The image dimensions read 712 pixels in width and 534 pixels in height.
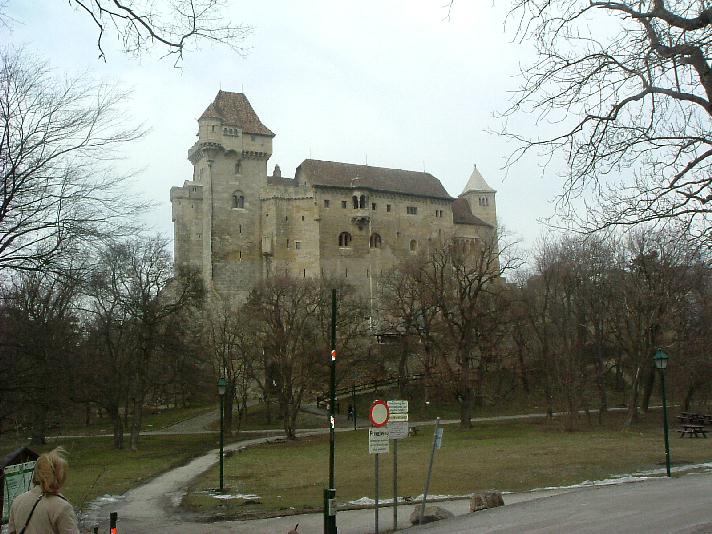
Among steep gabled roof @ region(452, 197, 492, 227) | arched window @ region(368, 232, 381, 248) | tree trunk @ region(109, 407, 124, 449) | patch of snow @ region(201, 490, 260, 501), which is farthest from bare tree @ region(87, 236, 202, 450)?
steep gabled roof @ region(452, 197, 492, 227)

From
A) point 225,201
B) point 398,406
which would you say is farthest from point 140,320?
point 225,201

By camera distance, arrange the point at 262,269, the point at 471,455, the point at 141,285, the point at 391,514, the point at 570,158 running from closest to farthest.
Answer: the point at 570,158 → the point at 391,514 → the point at 471,455 → the point at 141,285 → the point at 262,269

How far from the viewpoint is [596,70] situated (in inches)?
352

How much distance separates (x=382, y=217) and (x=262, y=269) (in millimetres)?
16205

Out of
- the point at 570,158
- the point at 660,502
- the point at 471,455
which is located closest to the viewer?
the point at 570,158

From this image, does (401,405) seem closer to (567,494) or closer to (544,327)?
(567,494)

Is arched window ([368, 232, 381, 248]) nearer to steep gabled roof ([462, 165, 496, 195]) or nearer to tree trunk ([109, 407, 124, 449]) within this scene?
steep gabled roof ([462, 165, 496, 195])

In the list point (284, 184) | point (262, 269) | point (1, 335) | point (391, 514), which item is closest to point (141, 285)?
point (1, 335)

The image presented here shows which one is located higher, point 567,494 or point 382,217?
point 382,217

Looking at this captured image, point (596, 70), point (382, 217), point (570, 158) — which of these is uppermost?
point (382, 217)

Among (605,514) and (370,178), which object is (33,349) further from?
(370,178)

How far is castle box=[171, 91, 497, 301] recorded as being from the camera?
79.4 meters

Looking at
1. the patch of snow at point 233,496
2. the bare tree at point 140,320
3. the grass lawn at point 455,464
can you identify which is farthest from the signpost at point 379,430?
the bare tree at point 140,320

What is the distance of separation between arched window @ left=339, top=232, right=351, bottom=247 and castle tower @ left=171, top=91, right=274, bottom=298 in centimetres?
943
